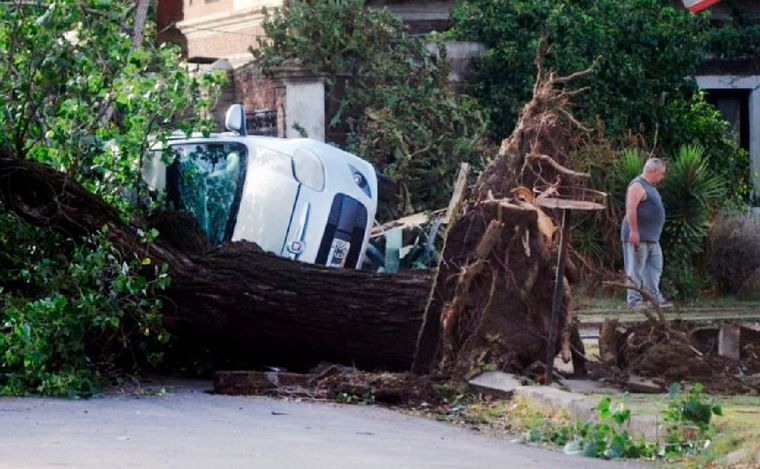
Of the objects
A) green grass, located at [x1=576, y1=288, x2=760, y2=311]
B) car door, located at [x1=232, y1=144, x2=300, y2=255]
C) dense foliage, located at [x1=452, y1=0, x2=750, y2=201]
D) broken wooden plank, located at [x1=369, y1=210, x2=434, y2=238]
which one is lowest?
green grass, located at [x1=576, y1=288, x2=760, y2=311]

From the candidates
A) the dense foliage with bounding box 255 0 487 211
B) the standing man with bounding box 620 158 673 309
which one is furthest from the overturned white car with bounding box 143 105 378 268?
the dense foliage with bounding box 255 0 487 211

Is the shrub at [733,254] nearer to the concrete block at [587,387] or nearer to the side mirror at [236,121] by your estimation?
the side mirror at [236,121]

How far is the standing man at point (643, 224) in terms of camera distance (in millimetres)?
18266

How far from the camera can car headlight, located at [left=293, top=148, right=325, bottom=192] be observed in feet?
49.5

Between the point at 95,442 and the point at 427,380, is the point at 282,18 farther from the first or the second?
the point at 95,442

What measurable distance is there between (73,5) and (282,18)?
11.6m

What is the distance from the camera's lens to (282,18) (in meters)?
25.6

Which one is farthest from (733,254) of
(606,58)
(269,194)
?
(269,194)

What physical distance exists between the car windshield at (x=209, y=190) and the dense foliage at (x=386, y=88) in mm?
8286

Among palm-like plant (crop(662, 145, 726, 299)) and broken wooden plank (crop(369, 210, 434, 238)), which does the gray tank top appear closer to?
broken wooden plank (crop(369, 210, 434, 238))

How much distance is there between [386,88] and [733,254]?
5.34 meters

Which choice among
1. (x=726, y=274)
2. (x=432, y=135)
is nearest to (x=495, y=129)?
(x=432, y=135)

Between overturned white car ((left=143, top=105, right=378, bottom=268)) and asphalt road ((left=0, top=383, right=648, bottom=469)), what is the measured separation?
3.11 m

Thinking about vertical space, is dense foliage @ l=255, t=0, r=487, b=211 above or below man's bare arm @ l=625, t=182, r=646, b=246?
above
